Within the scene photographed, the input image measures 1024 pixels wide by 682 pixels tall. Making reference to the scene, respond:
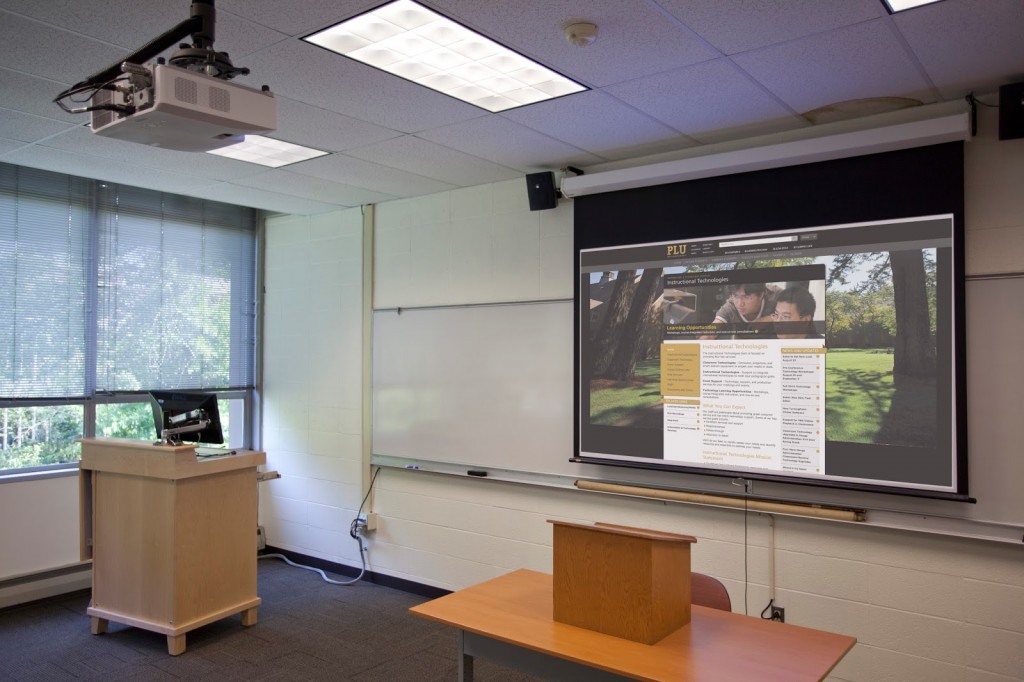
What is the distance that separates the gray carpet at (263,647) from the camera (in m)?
3.84

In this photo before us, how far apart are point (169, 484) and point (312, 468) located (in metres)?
1.87

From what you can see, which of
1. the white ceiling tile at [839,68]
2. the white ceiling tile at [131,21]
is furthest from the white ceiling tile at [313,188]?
the white ceiling tile at [839,68]

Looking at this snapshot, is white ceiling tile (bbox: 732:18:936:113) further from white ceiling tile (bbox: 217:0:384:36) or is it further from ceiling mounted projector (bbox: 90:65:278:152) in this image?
ceiling mounted projector (bbox: 90:65:278:152)

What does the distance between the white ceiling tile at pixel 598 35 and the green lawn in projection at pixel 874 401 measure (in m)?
1.60

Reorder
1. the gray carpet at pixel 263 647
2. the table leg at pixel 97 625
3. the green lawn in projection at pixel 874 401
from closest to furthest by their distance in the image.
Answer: the green lawn in projection at pixel 874 401, the gray carpet at pixel 263 647, the table leg at pixel 97 625

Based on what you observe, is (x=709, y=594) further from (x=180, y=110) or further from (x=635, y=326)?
(x=180, y=110)

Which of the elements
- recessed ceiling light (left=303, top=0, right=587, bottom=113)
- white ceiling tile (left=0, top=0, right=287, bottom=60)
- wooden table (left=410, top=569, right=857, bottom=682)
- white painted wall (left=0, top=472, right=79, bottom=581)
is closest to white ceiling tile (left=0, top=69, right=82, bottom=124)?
white ceiling tile (left=0, top=0, right=287, bottom=60)

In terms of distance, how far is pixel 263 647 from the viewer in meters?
4.20

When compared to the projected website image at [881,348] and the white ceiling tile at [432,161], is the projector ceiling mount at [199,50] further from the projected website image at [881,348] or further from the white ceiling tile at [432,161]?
the projected website image at [881,348]

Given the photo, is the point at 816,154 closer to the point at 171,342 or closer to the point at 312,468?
the point at 312,468

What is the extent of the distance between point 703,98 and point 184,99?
2227 millimetres

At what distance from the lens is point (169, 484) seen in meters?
4.09

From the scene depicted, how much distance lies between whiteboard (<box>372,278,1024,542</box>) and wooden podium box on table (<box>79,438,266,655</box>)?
1.22 m

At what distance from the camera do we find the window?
4.92 m
